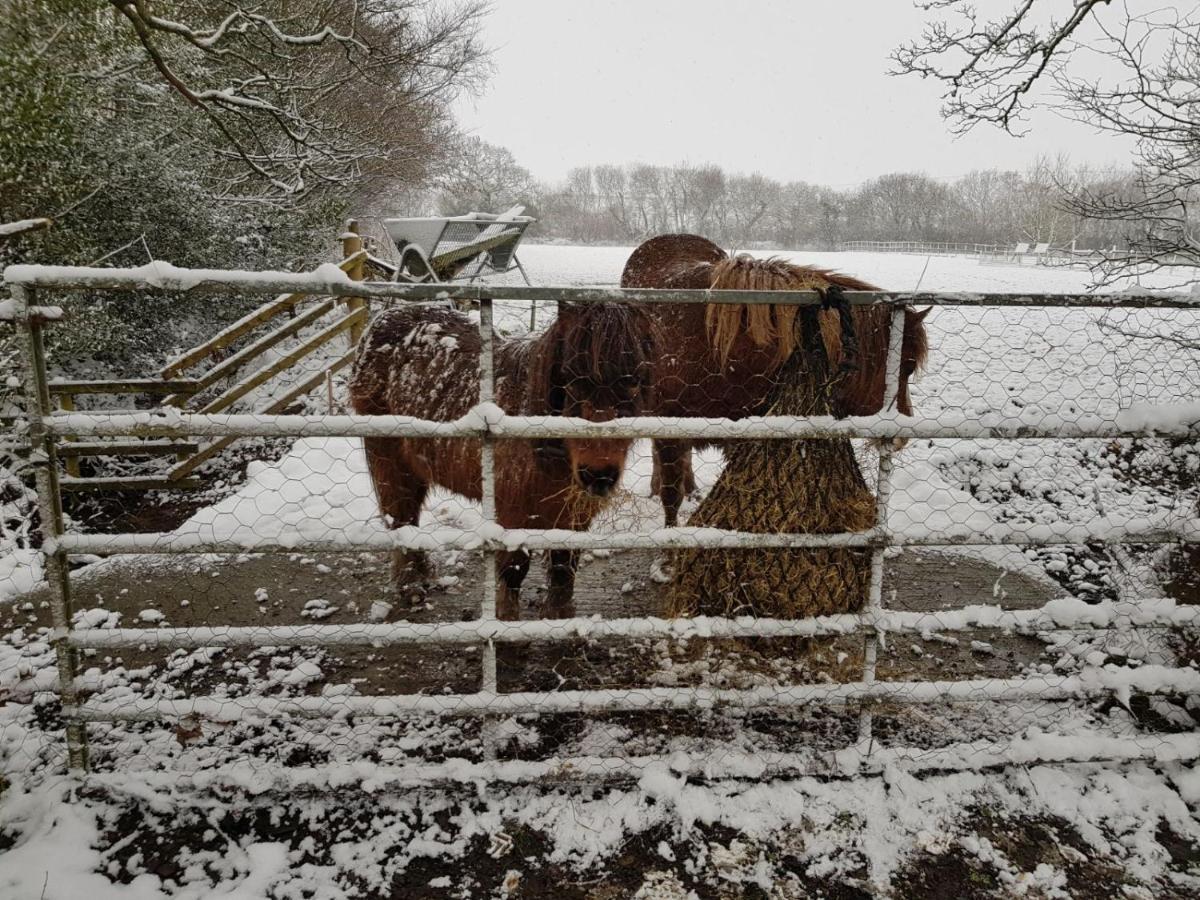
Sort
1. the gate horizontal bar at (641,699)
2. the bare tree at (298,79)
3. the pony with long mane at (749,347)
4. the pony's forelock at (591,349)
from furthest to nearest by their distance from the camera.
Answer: the bare tree at (298,79) → the pony with long mane at (749,347) → the pony's forelock at (591,349) → the gate horizontal bar at (641,699)

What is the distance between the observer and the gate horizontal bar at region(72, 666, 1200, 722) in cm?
238

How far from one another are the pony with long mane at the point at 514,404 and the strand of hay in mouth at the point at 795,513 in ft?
1.86

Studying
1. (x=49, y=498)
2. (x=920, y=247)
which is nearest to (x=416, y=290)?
(x=49, y=498)

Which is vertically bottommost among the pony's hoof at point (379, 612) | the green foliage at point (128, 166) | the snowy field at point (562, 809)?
the snowy field at point (562, 809)

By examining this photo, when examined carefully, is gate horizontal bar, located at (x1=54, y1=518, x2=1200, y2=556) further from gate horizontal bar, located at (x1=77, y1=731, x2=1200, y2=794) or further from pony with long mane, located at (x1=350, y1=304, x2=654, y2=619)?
gate horizontal bar, located at (x1=77, y1=731, x2=1200, y2=794)

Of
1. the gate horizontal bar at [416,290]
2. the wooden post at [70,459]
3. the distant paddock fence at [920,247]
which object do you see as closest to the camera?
the gate horizontal bar at [416,290]

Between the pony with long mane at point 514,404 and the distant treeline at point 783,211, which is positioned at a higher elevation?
the distant treeline at point 783,211

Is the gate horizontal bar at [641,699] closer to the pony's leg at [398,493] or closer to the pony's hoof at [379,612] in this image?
the pony's hoof at [379,612]

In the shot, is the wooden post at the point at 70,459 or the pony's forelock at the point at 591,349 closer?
the pony's forelock at the point at 591,349

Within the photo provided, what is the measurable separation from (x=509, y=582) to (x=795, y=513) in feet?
4.54

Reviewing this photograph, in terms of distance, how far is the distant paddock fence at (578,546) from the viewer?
85.5 inches

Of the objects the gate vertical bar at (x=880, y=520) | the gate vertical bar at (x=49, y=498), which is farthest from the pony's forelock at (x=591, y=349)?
the gate vertical bar at (x=49, y=498)

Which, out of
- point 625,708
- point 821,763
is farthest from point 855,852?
point 625,708

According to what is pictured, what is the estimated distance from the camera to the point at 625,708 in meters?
2.50
